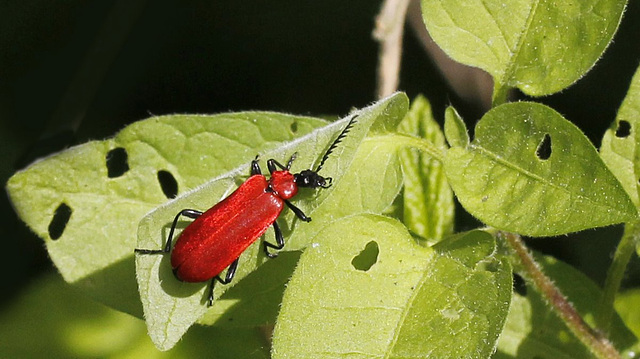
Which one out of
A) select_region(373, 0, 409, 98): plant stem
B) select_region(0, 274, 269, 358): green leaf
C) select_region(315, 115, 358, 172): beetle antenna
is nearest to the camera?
select_region(315, 115, 358, 172): beetle antenna

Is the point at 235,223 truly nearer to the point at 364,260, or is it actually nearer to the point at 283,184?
the point at 283,184

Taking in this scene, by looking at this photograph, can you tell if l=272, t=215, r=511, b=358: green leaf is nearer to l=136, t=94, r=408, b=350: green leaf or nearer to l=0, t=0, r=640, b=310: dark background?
l=136, t=94, r=408, b=350: green leaf

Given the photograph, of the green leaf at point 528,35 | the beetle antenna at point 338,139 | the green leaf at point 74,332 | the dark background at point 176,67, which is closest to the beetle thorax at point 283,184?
the beetle antenna at point 338,139

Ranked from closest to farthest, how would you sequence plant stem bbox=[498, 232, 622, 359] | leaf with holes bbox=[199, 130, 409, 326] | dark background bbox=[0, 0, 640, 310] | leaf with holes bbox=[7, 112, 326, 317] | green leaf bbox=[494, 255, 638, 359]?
leaf with holes bbox=[199, 130, 409, 326]
plant stem bbox=[498, 232, 622, 359]
leaf with holes bbox=[7, 112, 326, 317]
green leaf bbox=[494, 255, 638, 359]
dark background bbox=[0, 0, 640, 310]

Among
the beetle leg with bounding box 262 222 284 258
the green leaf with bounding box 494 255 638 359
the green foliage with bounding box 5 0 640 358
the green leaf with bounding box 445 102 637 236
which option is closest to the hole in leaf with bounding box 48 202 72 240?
the green foliage with bounding box 5 0 640 358

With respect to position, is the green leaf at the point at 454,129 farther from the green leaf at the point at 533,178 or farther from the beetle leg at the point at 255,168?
the beetle leg at the point at 255,168

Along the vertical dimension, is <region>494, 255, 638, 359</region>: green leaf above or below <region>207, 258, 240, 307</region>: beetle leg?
below

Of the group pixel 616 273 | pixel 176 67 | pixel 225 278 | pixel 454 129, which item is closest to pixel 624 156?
pixel 616 273
